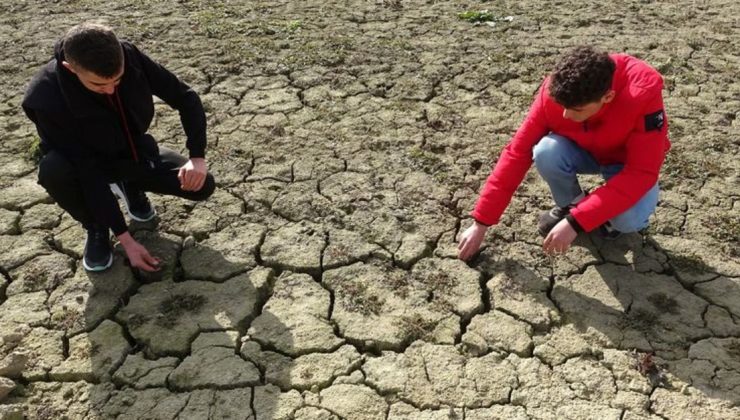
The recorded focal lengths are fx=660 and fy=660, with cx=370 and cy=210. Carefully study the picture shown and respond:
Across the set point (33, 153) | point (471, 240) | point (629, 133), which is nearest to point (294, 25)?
point (33, 153)

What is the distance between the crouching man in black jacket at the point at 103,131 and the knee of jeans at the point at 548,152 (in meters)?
1.47

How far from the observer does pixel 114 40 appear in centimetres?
241

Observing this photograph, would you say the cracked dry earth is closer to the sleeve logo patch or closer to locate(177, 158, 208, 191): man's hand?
locate(177, 158, 208, 191): man's hand

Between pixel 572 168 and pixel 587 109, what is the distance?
516mm

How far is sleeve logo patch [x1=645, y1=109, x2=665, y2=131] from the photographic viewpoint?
2592 millimetres

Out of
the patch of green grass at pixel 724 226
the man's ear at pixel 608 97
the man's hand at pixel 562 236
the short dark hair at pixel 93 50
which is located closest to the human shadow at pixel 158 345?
the short dark hair at pixel 93 50

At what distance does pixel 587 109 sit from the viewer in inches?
97.1

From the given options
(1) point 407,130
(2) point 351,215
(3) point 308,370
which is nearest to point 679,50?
(1) point 407,130

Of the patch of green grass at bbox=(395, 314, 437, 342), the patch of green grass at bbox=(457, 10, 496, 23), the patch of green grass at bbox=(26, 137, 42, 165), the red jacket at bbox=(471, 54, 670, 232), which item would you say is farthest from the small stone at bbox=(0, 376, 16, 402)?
the patch of green grass at bbox=(457, 10, 496, 23)

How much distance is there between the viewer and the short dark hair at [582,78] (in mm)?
2340

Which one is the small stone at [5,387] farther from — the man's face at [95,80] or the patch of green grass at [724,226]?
the patch of green grass at [724,226]

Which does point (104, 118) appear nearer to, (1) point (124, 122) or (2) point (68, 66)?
(1) point (124, 122)

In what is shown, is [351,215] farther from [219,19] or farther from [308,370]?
[219,19]

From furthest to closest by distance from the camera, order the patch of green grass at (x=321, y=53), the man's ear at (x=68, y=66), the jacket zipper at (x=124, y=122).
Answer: the patch of green grass at (x=321, y=53) → the jacket zipper at (x=124, y=122) → the man's ear at (x=68, y=66)
